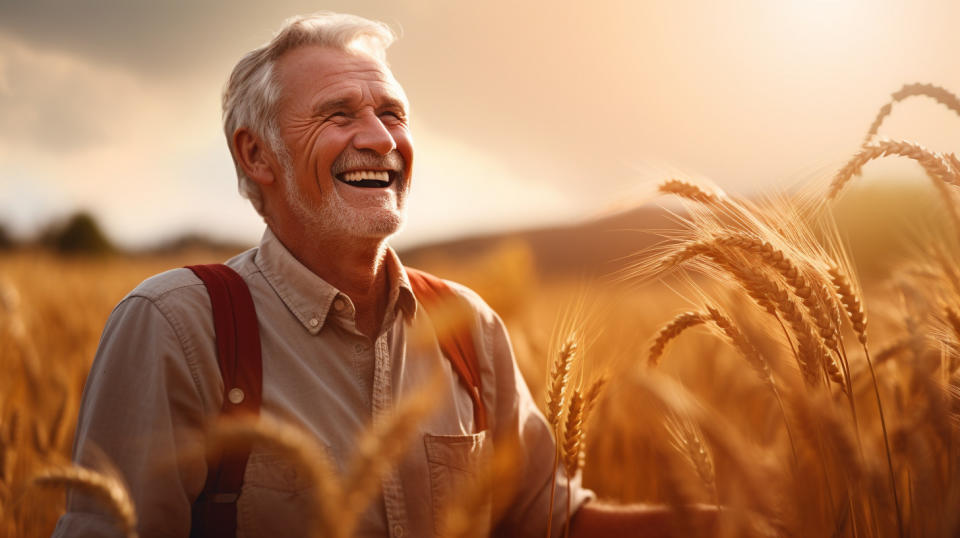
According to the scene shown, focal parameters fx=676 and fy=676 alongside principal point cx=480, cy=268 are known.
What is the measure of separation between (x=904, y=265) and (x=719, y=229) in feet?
2.57

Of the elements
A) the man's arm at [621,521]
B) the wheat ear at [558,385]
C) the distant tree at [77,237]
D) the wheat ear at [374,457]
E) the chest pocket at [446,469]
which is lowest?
the distant tree at [77,237]

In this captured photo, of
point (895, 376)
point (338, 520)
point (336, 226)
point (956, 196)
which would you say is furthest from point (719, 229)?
point (336, 226)

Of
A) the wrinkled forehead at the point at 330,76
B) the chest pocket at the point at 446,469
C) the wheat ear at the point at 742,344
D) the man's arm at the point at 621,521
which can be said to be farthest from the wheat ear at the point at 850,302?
the wrinkled forehead at the point at 330,76

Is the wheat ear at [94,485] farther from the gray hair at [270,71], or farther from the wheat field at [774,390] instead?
the gray hair at [270,71]

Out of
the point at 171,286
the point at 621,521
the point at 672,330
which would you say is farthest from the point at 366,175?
the point at 621,521

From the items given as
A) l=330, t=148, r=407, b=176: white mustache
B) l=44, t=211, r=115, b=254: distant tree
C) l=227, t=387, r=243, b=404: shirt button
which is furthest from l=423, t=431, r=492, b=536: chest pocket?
l=44, t=211, r=115, b=254: distant tree

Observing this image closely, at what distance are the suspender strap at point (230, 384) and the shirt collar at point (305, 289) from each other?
130 millimetres

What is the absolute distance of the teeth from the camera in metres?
2.20

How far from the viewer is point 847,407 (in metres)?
1.26

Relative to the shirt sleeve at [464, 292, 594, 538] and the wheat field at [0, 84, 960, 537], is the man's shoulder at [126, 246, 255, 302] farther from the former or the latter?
the shirt sleeve at [464, 292, 594, 538]

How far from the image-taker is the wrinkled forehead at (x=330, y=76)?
222 cm

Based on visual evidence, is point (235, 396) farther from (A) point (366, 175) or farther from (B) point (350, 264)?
(A) point (366, 175)

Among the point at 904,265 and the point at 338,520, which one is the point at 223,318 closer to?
the point at 338,520

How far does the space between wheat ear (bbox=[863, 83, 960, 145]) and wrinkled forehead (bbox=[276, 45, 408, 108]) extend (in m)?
1.44
